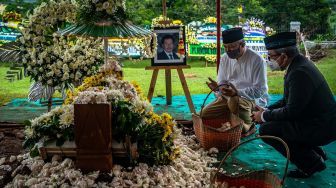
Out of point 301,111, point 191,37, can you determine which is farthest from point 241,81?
point 191,37

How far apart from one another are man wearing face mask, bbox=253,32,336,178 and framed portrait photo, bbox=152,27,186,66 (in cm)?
277

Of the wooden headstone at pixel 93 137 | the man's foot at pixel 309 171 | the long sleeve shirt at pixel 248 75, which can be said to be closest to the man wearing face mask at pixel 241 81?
the long sleeve shirt at pixel 248 75

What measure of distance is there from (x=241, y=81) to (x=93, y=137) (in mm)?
2479

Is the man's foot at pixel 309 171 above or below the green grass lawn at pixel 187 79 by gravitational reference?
below

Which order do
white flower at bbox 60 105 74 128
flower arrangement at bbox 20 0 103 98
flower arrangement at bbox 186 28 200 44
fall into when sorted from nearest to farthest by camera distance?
white flower at bbox 60 105 74 128 < flower arrangement at bbox 20 0 103 98 < flower arrangement at bbox 186 28 200 44

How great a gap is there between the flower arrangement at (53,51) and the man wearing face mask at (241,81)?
1.57 metres

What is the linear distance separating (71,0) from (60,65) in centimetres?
85

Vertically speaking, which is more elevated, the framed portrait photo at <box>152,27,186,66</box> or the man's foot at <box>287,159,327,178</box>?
the framed portrait photo at <box>152,27,186,66</box>

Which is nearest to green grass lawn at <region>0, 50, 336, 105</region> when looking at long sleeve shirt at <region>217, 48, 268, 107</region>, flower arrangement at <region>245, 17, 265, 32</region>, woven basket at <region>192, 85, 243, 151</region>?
flower arrangement at <region>245, 17, 265, 32</region>

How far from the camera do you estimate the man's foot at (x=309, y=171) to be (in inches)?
146

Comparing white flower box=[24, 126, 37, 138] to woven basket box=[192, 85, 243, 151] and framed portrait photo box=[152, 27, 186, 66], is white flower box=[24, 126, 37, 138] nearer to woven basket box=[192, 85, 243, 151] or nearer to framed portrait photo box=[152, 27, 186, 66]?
woven basket box=[192, 85, 243, 151]

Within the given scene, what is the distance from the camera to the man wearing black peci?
653cm

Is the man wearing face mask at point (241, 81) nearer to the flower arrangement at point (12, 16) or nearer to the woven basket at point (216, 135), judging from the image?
the woven basket at point (216, 135)

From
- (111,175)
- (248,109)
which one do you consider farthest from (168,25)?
(111,175)
